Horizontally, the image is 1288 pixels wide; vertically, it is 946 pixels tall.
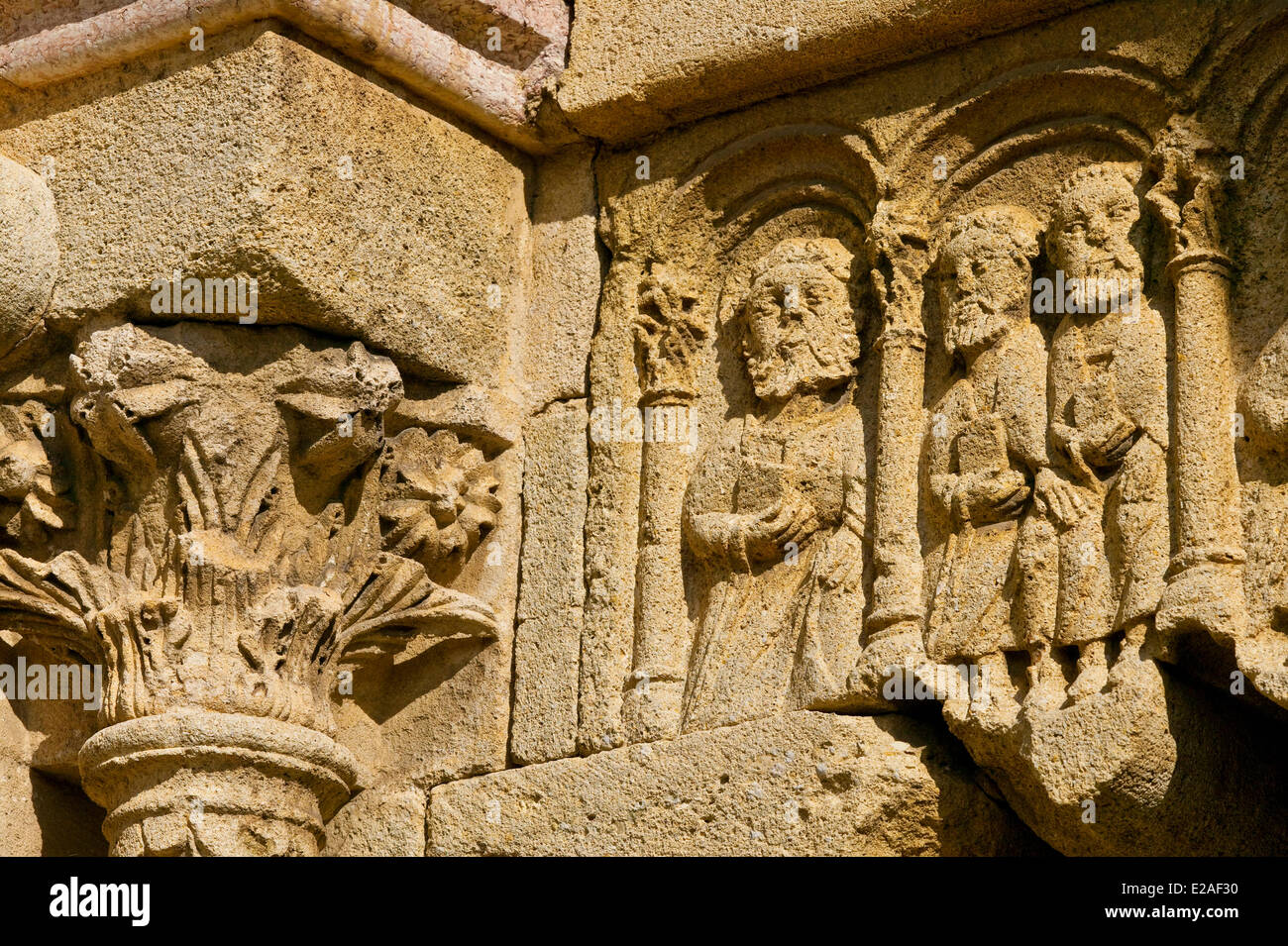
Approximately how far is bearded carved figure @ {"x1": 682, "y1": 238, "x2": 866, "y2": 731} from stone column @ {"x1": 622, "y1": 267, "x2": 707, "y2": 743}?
0.06 m

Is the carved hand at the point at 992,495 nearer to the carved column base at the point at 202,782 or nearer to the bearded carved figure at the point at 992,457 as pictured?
the bearded carved figure at the point at 992,457

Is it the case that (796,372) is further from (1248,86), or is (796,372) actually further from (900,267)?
(1248,86)

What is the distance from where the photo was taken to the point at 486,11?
5836 millimetres

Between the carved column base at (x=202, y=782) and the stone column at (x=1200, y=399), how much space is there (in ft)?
6.49

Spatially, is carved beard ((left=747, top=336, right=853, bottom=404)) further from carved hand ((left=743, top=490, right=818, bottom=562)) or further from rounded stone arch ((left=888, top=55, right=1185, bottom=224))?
rounded stone arch ((left=888, top=55, right=1185, bottom=224))

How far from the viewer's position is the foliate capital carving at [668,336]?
5.70 m

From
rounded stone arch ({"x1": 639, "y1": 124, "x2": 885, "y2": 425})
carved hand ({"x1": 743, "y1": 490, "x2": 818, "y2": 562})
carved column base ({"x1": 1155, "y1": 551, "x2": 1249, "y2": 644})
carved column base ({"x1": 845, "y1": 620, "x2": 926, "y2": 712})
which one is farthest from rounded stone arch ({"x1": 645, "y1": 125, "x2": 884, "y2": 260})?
carved column base ({"x1": 1155, "y1": 551, "x2": 1249, "y2": 644})

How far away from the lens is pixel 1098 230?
5.14 meters

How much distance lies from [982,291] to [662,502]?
0.91 meters

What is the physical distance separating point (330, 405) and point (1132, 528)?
1.84 m

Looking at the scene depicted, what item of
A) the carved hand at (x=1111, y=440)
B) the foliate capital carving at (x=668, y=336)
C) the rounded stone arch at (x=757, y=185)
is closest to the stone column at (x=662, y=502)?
the foliate capital carving at (x=668, y=336)

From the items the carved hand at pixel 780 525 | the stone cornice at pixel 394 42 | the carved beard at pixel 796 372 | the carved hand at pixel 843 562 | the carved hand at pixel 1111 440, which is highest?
the stone cornice at pixel 394 42

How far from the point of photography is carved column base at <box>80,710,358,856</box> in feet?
17.2

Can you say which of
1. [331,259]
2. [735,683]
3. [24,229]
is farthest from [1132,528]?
[24,229]
